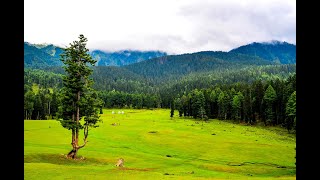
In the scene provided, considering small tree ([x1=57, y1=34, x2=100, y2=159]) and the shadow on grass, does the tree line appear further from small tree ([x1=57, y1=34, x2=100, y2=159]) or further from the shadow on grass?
the shadow on grass

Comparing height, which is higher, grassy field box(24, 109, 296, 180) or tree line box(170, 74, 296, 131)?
tree line box(170, 74, 296, 131)

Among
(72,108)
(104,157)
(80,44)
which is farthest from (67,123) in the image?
(80,44)

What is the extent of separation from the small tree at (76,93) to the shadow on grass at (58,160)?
1.63 meters

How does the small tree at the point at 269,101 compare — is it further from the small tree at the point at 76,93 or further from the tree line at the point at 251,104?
the small tree at the point at 76,93

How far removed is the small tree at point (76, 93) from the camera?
4772cm

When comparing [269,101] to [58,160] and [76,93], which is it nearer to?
[76,93]

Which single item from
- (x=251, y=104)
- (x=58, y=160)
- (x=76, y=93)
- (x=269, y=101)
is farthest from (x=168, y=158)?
(x=251, y=104)

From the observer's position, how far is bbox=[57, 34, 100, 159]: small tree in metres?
47.7

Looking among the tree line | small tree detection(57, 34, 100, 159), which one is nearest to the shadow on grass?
small tree detection(57, 34, 100, 159)

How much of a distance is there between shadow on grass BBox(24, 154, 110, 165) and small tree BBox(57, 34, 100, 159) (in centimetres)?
163

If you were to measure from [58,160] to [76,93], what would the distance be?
10.7 meters

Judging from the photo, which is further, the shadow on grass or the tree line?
the tree line

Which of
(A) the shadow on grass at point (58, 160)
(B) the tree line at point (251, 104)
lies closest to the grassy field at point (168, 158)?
(A) the shadow on grass at point (58, 160)

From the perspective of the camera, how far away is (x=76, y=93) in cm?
4900
